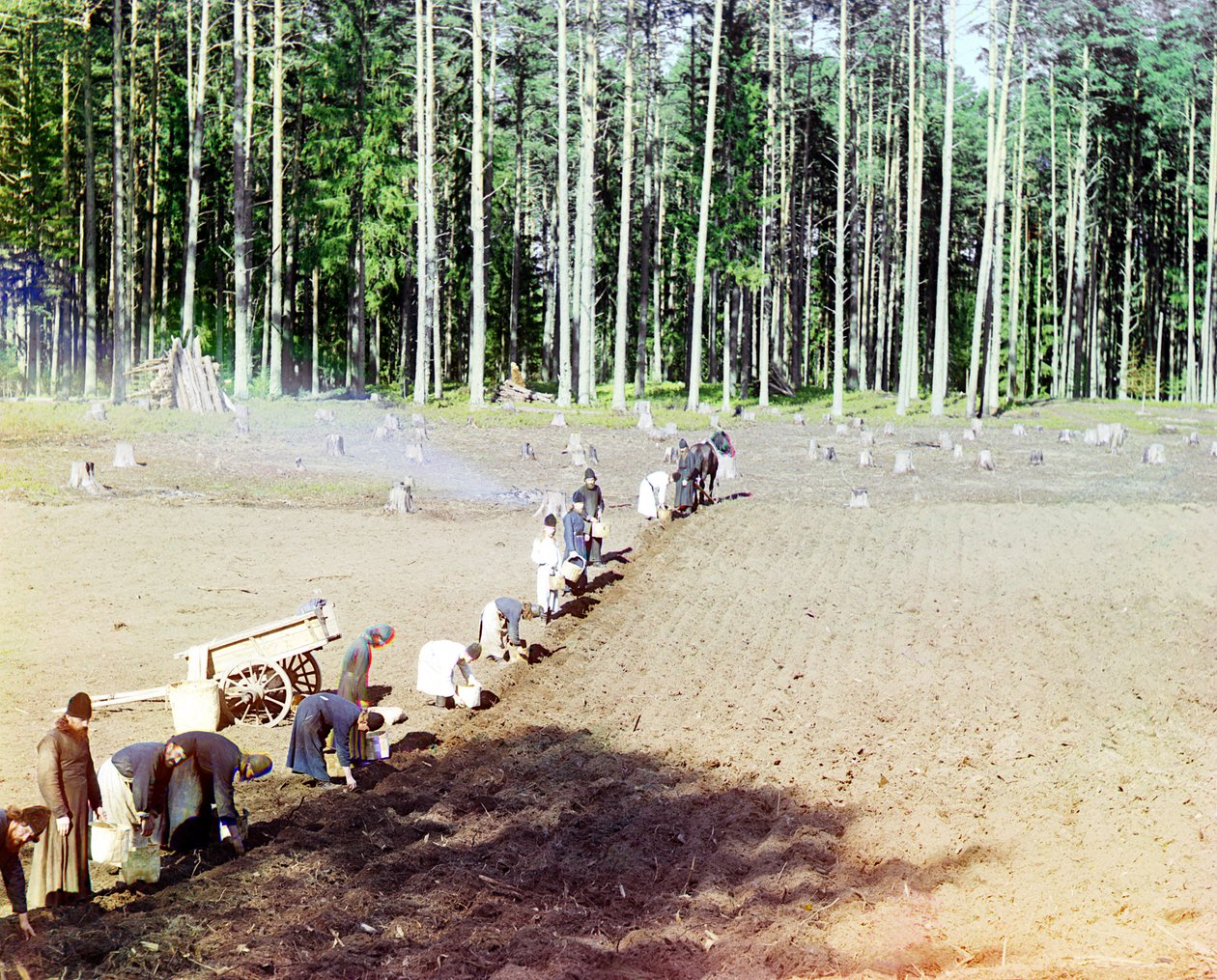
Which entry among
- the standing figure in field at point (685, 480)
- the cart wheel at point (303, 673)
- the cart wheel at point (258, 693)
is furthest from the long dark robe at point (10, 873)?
the standing figure in field at point (685, 480)


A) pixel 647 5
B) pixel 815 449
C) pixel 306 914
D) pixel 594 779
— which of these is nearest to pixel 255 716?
pixel 594 779

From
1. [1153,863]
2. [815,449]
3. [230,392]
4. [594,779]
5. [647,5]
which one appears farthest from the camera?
[647,5]

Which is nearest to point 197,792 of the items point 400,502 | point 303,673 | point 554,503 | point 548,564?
point 303,673

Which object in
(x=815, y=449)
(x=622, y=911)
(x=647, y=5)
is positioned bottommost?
(x=622, y=911)

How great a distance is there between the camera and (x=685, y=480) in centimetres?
2555

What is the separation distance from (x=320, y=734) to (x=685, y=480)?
48.3 ft

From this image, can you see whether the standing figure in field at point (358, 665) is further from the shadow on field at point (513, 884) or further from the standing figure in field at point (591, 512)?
the standing figure in field at point (591, 512)

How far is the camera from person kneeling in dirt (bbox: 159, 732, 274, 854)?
9852mm

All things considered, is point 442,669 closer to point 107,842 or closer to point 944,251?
point 107,842

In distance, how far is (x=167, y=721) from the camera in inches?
519

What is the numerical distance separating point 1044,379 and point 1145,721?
73919mm

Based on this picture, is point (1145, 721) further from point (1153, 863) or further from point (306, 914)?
point (306, 914)

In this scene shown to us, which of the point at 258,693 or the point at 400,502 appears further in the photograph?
the point at 400,502

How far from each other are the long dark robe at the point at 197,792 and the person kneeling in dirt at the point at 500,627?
19.3 ft
